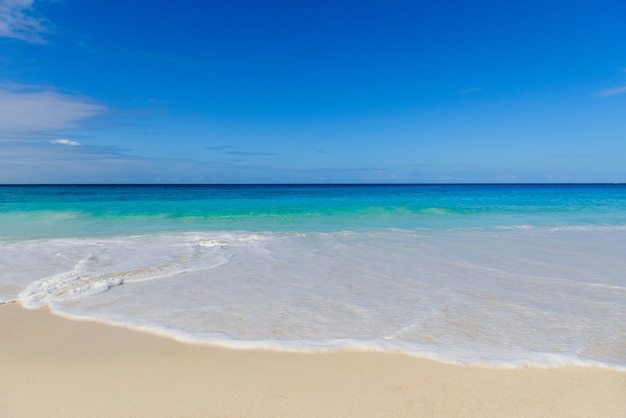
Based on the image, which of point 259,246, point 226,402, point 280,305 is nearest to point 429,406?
point 226,402

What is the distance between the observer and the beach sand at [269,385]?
262cm

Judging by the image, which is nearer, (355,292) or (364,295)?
(364,295)

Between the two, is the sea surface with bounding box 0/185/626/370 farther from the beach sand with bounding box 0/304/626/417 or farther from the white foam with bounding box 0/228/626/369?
the beach sand with bounding box 0/304/626/417

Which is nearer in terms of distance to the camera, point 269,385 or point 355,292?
point 269,385

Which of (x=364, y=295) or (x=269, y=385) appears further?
(x=364, y=295)

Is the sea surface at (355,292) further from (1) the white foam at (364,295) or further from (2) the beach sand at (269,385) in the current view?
(2) the beach sand at (269,385)

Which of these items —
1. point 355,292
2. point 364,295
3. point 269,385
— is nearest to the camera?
point 269,385

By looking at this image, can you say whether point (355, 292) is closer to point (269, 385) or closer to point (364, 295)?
point (364, 295)

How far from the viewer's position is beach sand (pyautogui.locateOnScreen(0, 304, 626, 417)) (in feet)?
8.59

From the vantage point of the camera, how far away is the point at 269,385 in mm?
2912

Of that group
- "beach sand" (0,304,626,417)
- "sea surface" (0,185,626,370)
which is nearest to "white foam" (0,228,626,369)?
"sea surface" (0,185,626,370)

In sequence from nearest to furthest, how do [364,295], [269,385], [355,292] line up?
1. [269,385]
2. [364,295]
3. [355,292]

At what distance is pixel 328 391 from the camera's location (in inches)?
111

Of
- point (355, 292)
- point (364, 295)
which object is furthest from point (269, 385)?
point (355, 292)
